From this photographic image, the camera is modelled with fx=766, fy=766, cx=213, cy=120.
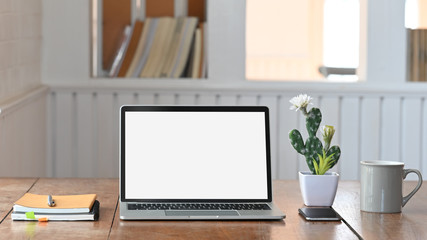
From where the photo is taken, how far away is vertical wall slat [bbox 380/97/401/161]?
3.88m

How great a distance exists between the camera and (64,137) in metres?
3.86

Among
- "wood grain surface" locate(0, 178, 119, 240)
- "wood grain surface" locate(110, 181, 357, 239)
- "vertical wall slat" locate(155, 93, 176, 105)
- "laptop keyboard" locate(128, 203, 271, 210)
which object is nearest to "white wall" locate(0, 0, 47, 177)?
"vertical wall slat" locate(155, 93, 176, 105)

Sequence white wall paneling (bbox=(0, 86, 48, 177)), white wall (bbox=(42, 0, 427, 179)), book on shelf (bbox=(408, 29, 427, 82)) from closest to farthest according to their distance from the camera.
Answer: white wall paneling (bbox=(0, 86, 48, 177))
white wall (bbox=(42, 0, 427, 179))
book on shelf (bbox=(408, 29, 427, 82))

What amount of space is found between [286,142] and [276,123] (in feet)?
0.36

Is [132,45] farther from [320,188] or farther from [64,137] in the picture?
[320,188]

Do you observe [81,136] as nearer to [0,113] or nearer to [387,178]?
[0,113]

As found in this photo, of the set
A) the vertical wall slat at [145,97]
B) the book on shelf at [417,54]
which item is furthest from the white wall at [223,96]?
the book on shelf at [417,54]

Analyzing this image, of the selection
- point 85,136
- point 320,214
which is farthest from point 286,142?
point 320,214

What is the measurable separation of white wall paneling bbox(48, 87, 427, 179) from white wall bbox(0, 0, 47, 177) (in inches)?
5.1

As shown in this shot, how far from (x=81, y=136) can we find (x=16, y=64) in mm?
798

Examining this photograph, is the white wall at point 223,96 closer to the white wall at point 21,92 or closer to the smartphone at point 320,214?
the white wall at point 21,92

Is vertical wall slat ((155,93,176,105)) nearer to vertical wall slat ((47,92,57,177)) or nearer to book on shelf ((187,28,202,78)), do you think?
book on shelf ((187,28,202,78))

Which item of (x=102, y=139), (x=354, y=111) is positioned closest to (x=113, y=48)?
(x=102, y=139)

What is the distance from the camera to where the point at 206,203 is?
1698 mm
